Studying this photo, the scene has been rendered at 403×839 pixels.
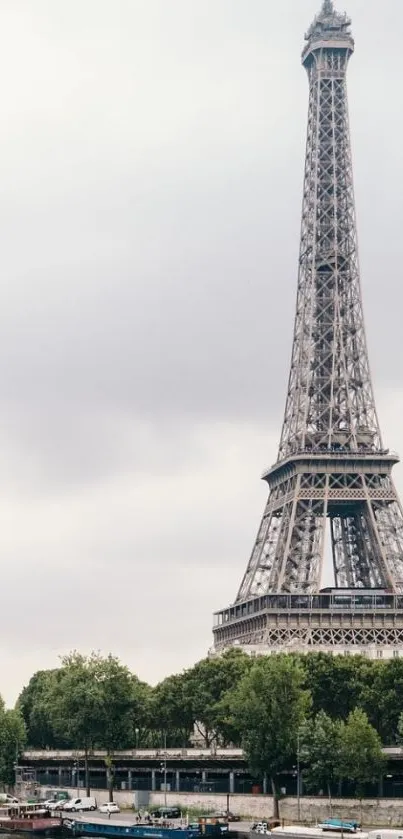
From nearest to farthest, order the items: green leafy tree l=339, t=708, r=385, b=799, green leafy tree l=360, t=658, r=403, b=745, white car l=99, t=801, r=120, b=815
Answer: green leafy tree l=339, t=708, r=385, b=799, white car l=99, t=801, r=120, b=815, green leafy tree l=360, t=658, r=403, b=745

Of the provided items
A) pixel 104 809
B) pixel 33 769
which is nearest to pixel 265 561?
pixel 33 769

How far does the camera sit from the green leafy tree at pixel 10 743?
170 meters

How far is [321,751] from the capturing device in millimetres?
121625

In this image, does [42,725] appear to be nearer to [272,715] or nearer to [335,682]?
[335,682]

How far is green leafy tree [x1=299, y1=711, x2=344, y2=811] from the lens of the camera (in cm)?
12150

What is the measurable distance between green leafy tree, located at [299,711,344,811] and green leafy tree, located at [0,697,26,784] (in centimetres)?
5496

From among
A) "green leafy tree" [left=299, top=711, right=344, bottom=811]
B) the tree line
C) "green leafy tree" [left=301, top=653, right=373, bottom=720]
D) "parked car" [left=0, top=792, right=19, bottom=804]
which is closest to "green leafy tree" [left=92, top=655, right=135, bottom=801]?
the tree line

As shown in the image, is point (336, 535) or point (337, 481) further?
point (336, 535)

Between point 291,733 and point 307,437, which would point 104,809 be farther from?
point 307,437

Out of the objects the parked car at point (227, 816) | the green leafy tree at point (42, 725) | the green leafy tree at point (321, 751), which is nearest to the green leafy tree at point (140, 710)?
the green leafy tree at point (42, 725)

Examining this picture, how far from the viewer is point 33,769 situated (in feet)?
580

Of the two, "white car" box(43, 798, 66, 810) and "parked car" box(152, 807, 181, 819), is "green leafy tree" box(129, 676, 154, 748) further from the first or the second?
"parked car" box(152, 807, 181, 819)

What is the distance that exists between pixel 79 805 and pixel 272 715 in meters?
28.5

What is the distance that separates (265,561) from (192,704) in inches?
1384
